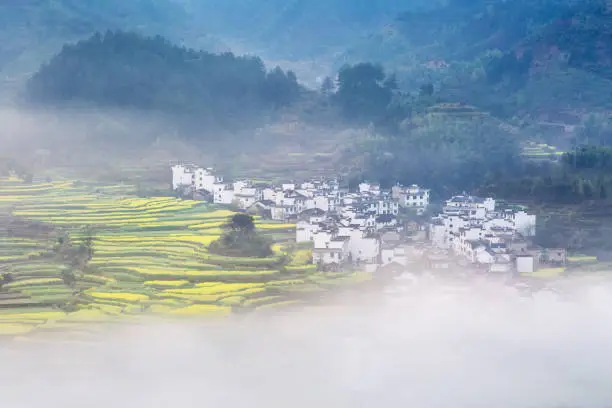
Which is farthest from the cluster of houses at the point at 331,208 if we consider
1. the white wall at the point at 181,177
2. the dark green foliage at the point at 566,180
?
the dark green foliage at the point at 566,180

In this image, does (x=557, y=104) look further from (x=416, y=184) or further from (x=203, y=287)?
(x=203, y=287)

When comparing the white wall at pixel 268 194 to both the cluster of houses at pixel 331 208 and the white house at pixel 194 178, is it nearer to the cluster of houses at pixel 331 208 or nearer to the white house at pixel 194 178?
the cluster of houses at pixel 331 208

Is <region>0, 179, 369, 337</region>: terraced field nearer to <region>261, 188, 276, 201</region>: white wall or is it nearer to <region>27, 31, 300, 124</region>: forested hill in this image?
<region>261, 188, 276, 201</region>: white wall

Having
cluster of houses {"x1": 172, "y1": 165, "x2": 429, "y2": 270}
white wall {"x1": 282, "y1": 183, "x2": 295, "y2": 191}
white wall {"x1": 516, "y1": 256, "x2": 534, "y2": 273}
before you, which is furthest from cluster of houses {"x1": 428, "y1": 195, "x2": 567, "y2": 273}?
white wall {"x1": 282, "y1": 183, "x2": 295, "y2": 191}

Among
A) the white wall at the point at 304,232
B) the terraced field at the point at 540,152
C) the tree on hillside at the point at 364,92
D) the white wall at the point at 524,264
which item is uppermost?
the tree on hillside at the point at 364,92

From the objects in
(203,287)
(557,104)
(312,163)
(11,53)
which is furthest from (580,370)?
(11,53)

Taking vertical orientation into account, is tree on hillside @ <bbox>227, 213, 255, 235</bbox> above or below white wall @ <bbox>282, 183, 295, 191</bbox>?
below
